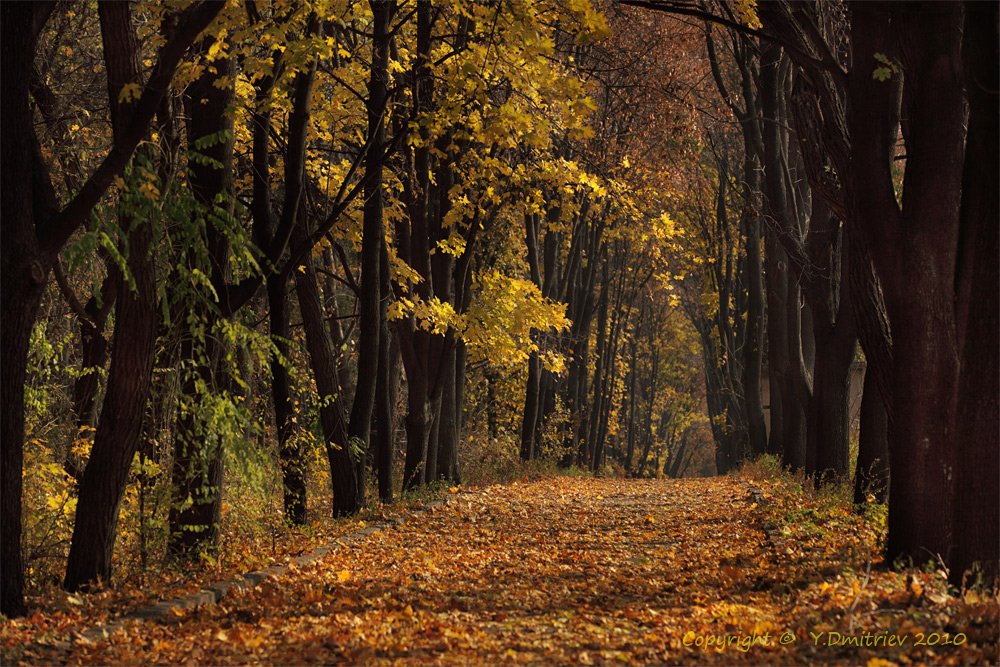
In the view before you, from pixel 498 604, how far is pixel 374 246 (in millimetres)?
6286

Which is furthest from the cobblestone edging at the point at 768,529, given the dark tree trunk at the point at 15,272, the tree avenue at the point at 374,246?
the dark tree trunk at the point at 15,272

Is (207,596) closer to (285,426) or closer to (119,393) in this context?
(119,393)

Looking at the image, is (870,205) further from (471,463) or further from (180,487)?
(471,463)

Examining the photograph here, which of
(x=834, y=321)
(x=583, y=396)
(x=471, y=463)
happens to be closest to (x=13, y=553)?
(x=834, y=321)

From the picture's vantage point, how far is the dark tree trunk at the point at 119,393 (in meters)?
6.90

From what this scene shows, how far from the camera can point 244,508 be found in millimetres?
9148

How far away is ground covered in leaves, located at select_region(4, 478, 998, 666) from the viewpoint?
5227 mm

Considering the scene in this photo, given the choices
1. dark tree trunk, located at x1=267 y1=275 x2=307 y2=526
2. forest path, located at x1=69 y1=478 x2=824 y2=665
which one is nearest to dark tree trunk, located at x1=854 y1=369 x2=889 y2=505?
forest path, located at x1=69 y1=478 x2=824 y2=665

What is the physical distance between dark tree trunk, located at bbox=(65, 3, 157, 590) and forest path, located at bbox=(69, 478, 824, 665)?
1.32 meters

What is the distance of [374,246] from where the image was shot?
1212 centimetres

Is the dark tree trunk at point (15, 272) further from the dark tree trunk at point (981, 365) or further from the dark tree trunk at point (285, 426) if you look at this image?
the dark tree trunk at point (981, 365)

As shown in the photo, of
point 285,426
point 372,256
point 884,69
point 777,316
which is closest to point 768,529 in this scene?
point 884,69

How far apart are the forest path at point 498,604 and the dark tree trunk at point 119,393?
1324 mm

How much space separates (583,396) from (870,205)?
81.0 feet
